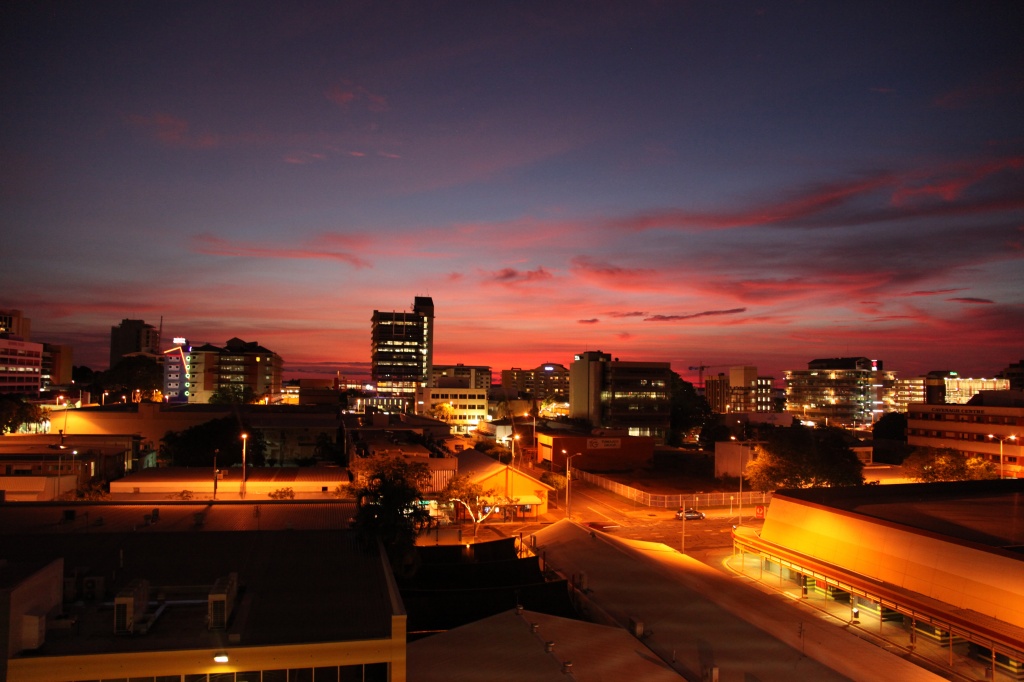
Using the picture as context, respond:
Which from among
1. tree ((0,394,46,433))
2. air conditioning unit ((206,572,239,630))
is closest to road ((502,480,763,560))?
air conditioning unit ((206,572,239,630))

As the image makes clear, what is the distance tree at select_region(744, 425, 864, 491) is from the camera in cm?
4928

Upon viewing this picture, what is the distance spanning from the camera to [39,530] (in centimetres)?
2497

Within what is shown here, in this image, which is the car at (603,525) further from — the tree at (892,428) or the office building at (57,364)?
the office building at (57,364)

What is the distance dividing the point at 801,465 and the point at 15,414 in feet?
269

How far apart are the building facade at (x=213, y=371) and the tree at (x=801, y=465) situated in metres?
135

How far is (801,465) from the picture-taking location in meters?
49.5

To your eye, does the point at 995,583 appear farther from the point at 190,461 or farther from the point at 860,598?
the point at 190,461

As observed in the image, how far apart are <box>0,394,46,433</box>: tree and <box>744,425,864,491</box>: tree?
78.0 meters

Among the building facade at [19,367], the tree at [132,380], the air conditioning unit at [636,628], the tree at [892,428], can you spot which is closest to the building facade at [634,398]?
the tree at [892,428]

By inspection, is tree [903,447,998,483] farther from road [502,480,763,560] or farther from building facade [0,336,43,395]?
building facade [0,336,43,395]

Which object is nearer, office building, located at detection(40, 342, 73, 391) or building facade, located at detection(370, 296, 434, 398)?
office building, located at detection(40, 342, 73, 391)

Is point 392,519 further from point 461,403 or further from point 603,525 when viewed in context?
point 461,403

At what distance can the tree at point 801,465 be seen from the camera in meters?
49.3

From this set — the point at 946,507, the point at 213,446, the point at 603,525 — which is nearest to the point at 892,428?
the point at 603,525
